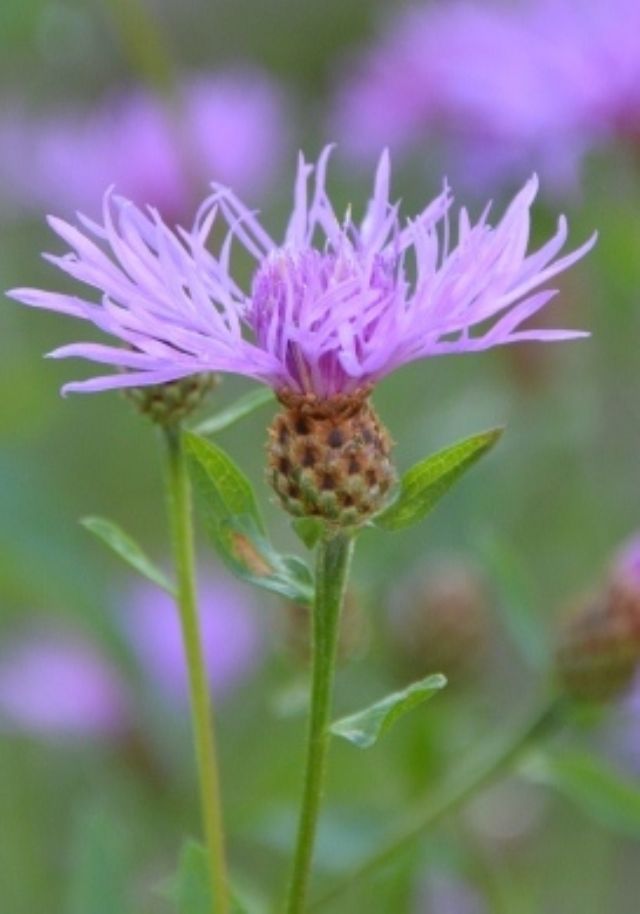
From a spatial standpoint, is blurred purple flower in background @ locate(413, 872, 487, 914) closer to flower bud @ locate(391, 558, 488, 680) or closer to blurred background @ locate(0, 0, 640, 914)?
blurred background @ locate(0, 0, 640, 914)

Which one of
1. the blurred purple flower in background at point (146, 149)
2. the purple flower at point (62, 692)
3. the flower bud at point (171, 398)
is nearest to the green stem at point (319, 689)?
the flower bud at point (171, 398)

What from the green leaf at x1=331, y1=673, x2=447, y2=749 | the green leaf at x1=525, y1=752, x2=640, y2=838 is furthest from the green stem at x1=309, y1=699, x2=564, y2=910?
the green leaf at x1=331, y1=673, x2=447, y2=749

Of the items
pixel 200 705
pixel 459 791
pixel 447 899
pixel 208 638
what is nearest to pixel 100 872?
pixel 459 791

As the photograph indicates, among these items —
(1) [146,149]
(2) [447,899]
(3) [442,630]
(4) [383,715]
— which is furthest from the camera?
(1) [146,149]

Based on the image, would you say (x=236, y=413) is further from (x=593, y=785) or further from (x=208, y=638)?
(x=208, y=638)

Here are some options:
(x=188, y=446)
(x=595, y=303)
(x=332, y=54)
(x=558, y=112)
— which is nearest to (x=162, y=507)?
(x=595, y=303)
